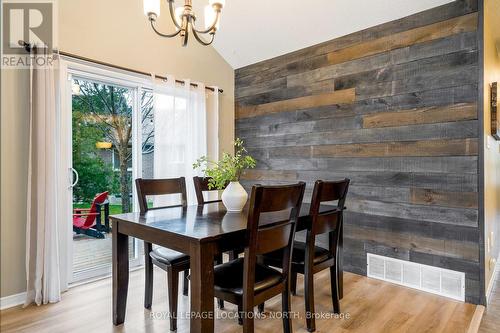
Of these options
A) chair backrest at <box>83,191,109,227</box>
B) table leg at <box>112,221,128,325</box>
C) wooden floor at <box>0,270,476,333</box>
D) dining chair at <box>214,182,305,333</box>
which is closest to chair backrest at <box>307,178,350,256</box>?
dining chair at <box>214,182,305,333</box>

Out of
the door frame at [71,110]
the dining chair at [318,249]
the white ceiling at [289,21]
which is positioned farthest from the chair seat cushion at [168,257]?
the white ceiling at [289,21]

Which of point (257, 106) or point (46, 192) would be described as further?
point (257, 106)

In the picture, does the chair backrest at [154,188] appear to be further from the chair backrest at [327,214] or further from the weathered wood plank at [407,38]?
the weathered wood plank at [407,38]

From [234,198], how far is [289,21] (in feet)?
7.03

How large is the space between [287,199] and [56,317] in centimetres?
190

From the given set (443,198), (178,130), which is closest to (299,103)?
(178,130)

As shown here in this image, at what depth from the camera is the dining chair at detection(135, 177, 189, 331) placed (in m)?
2.04

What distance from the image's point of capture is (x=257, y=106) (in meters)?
4.02

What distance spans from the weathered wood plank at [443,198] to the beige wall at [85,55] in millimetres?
2625

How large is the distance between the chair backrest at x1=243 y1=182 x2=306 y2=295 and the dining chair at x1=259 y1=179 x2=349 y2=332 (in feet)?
0.72

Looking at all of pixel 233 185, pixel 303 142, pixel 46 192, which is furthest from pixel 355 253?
pixel 46 192

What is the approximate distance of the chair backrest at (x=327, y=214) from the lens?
196cm

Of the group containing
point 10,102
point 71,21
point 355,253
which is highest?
point 71,21

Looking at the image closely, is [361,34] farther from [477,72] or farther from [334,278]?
[334,278]
